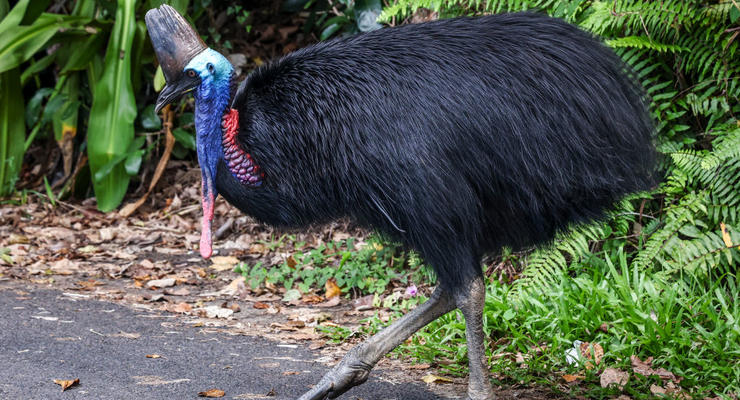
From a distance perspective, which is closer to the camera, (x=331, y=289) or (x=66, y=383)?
(x=66, y=383)

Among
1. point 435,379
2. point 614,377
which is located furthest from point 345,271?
point 614,377

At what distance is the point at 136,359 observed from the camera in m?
3.38

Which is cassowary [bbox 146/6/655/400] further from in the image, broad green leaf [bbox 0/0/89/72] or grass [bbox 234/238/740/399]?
broad green leaf [bbox 0/0/89/72]

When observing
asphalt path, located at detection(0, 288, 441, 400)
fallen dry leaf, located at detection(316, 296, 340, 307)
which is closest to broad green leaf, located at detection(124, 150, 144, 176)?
asphalt path, located at detection(0, 288, 441, 400)

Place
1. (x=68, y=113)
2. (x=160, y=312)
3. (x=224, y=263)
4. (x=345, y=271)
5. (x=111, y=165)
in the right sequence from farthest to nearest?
(x=68, y=113)
(x=111, y=165)
(x=224, y=263)
(x=345, y=271)
(x=160, y=312)

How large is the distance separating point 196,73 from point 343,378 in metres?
1.16

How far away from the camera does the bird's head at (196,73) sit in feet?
9.09

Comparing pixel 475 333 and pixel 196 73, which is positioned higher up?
pixel 196 73

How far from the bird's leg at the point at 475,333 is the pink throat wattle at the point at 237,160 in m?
0.78

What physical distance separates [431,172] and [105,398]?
1.42 meters

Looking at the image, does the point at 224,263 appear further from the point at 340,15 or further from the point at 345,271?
the point at 340,15

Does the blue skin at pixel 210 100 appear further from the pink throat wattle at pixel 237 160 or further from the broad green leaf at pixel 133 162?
the broad green leaf at pixel 133 162

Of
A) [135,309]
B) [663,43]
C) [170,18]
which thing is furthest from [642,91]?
[135,309]

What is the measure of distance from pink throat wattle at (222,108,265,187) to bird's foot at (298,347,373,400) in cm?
69
